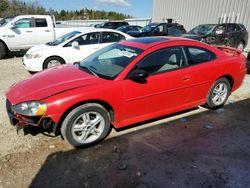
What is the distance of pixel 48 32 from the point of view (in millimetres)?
11242

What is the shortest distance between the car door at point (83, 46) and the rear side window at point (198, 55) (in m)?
4.31

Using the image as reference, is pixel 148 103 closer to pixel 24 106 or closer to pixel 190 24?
pixel 24 106

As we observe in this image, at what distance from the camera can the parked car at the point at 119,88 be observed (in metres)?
3.35

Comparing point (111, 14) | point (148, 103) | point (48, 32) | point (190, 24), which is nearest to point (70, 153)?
point (148, 103)

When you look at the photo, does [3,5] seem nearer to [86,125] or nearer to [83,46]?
[83,46]

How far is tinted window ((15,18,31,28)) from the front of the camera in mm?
10711

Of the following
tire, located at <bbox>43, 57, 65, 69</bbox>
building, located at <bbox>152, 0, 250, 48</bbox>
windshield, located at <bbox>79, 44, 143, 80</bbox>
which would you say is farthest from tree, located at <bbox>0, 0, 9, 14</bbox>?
windshield, located at <bbox>79, 44, 143, 80</bbox>

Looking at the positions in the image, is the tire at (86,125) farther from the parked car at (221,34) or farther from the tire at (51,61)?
the parked car at (221,34)

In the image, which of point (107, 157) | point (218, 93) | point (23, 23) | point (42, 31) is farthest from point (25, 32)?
point (107, 157)

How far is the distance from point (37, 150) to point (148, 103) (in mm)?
1813

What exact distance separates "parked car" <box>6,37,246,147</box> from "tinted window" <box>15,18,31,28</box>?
760 centimetres

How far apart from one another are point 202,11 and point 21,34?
13.7m

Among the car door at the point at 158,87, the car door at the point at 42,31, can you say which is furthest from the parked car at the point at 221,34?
the car door at the point at 158,87

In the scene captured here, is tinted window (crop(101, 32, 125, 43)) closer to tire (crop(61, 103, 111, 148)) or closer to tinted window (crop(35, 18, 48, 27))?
tinted window (crop(35, 18, 48, 27))
